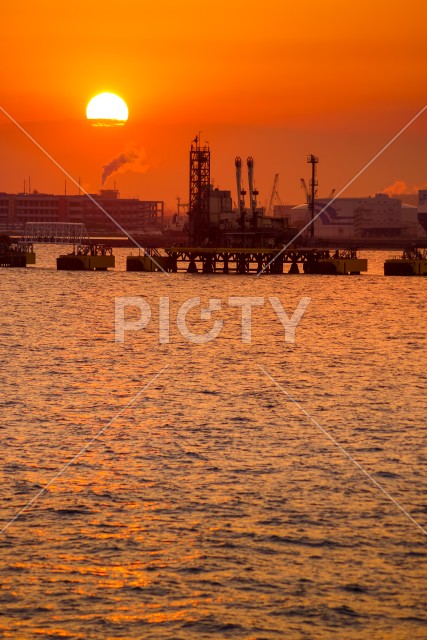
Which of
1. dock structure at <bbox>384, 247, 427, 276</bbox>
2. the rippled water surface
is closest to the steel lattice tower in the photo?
dock structure at <bbox>384, 247, 427, 276</bbox>

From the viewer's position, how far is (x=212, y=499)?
26.2m

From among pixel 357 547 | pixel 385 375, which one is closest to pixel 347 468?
pixel 357 547

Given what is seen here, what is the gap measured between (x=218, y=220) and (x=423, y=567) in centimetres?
17204

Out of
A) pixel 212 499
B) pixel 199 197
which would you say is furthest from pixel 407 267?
pixel 212 499

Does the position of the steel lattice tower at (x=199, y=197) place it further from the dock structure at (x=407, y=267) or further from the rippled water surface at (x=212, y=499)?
the rippled water surface at (x=212, y=499)

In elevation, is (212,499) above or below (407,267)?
below

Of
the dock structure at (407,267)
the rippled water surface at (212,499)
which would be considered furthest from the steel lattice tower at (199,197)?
the rippled water surface at (212,499)

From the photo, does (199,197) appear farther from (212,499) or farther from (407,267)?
(212,499)

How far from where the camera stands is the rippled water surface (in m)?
19.2

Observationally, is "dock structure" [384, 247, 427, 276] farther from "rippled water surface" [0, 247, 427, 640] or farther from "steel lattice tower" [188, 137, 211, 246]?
"rippled water surface" [0, 247, 427, 640]

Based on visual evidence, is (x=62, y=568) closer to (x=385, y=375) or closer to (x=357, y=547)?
(x=357, y=547)

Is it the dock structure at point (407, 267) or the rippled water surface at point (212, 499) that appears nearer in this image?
the rippled water surface at point (212, 499)

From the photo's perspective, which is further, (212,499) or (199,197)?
(199,197)

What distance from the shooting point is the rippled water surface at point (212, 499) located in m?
19.2
